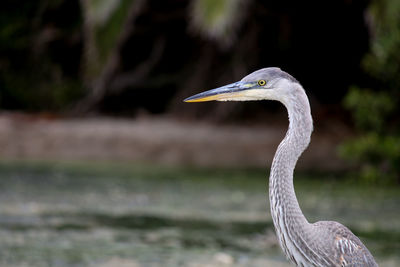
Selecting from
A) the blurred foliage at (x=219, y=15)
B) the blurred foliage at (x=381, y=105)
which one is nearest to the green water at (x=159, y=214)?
the blurred foliage at (x=381, y=105)

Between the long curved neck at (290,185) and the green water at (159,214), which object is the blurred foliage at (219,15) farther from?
the long curved neck at (290,185)

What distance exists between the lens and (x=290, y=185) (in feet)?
11.7

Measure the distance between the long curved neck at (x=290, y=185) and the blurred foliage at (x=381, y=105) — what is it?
16.7ft

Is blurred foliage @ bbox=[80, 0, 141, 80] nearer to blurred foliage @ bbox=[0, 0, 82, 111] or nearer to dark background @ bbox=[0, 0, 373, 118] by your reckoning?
dark background @ bbox=[0, 0, 373, 118]

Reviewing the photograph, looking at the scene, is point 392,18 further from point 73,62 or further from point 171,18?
point 73,62

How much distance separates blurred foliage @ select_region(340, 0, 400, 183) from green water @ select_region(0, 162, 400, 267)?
1.03ft

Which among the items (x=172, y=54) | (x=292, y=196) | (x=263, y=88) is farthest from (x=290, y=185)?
(x=172, y=54)

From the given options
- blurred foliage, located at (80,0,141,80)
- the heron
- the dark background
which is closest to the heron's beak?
the heron

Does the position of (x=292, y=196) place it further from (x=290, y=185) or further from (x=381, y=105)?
(x=381, y=105)

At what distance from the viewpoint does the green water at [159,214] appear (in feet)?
18.2

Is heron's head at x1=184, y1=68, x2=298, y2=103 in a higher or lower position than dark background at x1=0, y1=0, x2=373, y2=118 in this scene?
lower

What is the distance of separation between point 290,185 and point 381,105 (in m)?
5.57

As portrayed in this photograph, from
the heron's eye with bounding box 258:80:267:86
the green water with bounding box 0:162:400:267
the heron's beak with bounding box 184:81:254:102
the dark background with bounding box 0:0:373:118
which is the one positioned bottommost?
the green water with bounding box 0:162:400:267

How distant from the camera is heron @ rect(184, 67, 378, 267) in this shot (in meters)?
3.54
